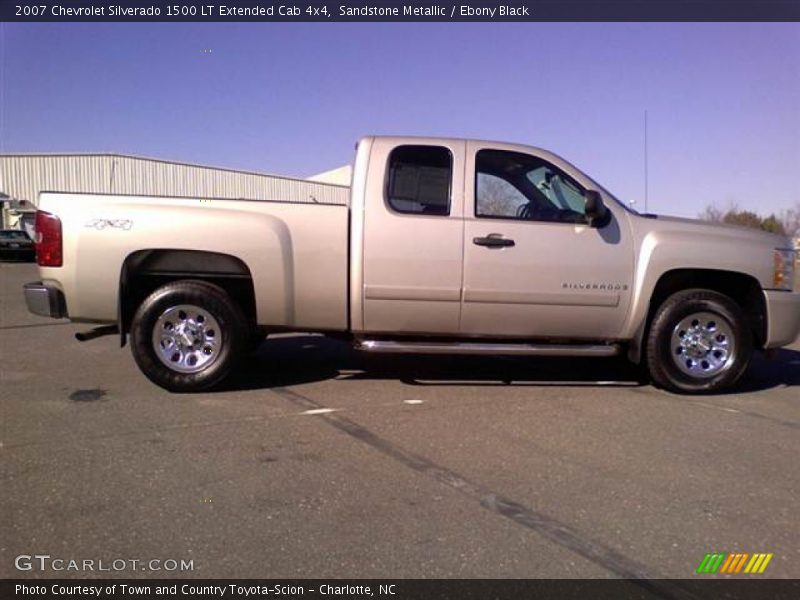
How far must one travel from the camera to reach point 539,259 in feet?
19.7

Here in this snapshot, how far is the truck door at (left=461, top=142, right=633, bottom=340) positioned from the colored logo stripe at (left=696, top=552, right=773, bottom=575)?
117 inches

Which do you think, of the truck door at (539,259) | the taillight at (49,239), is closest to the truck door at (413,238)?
the truck door at (539,259)

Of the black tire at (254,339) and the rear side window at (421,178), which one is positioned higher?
the rear side window at (421,178)

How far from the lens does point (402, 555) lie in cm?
324

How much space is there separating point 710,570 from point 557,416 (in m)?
2.38

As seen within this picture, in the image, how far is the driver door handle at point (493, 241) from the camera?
19.5ft

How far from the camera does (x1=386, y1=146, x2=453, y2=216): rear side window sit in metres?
6.02

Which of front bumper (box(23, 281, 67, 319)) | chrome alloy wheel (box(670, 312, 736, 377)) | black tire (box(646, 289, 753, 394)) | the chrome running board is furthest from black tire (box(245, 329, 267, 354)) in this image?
chrome alloy wheel (box(670, 312, 736, 377))

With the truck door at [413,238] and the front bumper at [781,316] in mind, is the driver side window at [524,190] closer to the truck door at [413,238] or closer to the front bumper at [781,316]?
the truck door at [413,238]

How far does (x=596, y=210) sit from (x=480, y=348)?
1505mm

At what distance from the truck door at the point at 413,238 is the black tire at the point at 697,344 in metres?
1.82

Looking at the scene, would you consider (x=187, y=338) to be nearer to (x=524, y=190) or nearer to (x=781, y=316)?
(x=524, y=190)
